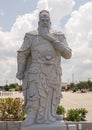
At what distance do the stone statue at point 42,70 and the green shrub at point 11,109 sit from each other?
4494mm

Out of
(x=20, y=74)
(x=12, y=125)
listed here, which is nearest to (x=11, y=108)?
(x=12, y=125)

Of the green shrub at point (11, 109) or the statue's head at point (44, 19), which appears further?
the green shrub at point (11, 109)

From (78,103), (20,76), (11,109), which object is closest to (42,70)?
(20,76)

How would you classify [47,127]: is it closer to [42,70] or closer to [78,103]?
[42,70]

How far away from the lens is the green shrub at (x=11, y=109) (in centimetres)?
1254

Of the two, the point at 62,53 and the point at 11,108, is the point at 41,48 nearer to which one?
the point at 62,53

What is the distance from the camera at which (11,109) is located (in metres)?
13.0

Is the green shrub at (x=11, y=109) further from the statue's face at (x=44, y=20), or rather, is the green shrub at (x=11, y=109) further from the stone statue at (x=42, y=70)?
the statue's face at (x=44, y=20)

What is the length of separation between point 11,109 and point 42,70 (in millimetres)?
5322

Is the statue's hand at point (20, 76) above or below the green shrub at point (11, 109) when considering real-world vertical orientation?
→ above

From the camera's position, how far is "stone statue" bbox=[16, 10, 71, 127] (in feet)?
25.9

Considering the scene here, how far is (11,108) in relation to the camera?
1301 cm

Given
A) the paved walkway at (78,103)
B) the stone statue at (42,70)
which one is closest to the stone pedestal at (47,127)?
the stone statue at (42,70)

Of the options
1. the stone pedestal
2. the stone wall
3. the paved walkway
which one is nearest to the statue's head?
the stone pedestal
